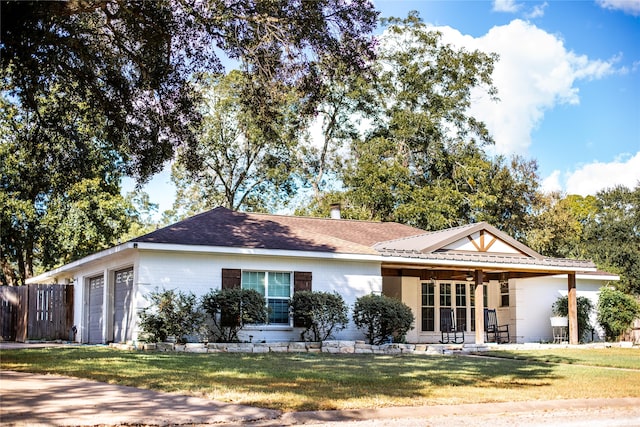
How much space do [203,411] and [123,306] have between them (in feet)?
41.8

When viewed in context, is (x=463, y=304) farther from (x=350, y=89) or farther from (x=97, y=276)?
(x=350, y=89)

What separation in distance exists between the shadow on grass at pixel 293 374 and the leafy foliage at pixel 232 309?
6.36 feet

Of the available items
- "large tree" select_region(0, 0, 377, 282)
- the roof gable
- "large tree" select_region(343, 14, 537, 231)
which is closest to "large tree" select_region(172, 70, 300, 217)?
"large tree" select_region(343, 14, 537, 231)

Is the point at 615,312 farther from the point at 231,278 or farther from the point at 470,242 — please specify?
the point at 231,278

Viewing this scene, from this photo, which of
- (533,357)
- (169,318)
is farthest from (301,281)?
(533,357)

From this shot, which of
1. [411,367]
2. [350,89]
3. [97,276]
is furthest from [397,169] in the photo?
[411,367]

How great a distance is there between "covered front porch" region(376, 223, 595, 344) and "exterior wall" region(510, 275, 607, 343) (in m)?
0.19

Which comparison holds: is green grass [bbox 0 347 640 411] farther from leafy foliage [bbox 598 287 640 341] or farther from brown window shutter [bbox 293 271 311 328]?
leafy foliage [bbox 598 287 640 341]

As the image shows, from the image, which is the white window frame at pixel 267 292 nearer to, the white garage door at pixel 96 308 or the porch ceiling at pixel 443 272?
the porch ceiling at pixel 443 272

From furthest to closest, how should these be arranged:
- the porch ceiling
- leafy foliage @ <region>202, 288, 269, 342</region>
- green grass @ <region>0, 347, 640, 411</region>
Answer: the porch ceiling → leafy foliage @ <region>202, 288, 269, 342</region> → green grass @ <region>0, 347, 640, 411</region>

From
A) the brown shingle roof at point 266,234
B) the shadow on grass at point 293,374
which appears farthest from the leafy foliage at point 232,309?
the shadow on grass at point 293,374

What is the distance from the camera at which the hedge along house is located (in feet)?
61.6

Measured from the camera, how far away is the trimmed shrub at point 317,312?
19281 mm

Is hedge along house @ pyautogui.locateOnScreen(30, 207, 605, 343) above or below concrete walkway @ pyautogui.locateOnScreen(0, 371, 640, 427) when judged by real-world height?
above
